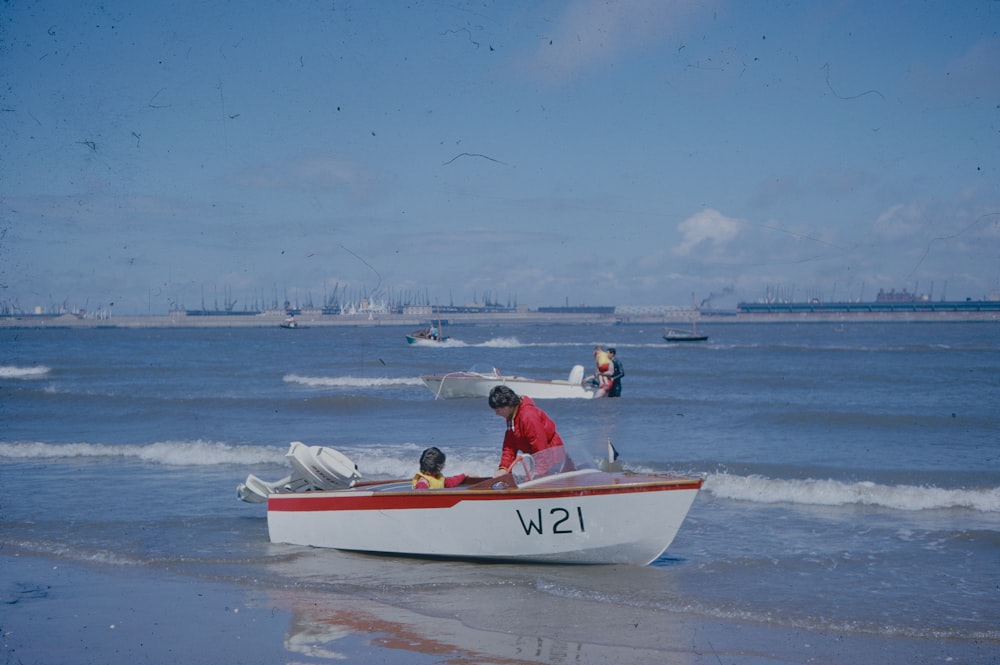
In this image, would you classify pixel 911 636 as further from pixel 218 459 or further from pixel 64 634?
pixel 218 459

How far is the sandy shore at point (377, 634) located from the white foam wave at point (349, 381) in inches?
1160

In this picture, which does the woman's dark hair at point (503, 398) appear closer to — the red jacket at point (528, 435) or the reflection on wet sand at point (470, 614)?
the red jacket at point (528, 435)

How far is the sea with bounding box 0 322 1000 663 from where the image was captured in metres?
7.88

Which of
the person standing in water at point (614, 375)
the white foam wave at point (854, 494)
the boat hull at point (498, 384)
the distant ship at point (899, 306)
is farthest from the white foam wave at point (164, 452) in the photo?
the distant ship at point (899, 306)

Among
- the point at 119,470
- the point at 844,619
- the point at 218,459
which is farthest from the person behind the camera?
the point at 218,459

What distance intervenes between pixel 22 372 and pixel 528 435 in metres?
49.5

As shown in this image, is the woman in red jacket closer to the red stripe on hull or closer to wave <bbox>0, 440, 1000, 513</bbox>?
the red stripe on hull

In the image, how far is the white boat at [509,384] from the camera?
27422 mm

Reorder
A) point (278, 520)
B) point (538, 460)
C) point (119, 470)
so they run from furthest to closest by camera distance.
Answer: point (119, 470), point (278, 520), point (538, 460)

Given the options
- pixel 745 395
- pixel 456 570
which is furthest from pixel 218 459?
pixel 745 395

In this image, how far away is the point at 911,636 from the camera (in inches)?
270

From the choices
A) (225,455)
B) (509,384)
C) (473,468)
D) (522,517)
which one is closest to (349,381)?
(509,384)

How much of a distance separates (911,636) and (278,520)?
20.7ft

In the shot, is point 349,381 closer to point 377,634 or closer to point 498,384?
point 498,384
